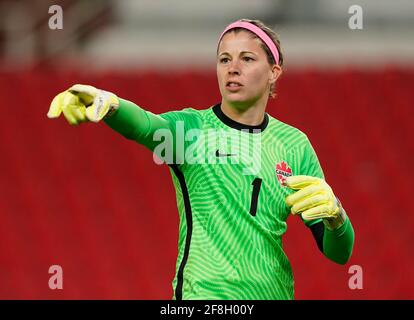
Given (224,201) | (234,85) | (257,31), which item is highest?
(257,31)

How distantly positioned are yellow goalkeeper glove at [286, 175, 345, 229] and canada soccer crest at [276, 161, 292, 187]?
0.10m

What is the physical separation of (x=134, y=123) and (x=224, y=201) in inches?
13.6

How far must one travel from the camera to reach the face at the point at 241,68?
2795 millimetres

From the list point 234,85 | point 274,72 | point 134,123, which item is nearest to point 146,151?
point 274,72

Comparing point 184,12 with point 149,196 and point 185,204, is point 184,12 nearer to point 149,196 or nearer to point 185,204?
point 149,196

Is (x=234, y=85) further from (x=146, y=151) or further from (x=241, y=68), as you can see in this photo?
(x=146, y=151)

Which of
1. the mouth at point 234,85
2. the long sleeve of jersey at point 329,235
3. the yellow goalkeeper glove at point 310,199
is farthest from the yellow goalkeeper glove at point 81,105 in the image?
the long sleeve of jersey at point 329,235

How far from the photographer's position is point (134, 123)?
2605 millimetres

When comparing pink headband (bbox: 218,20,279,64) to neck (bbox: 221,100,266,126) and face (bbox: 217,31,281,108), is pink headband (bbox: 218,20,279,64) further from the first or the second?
neck (bbox: 221,100,266,126)

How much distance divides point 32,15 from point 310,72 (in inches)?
77.9

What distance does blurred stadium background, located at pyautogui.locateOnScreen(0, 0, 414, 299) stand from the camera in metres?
6.09

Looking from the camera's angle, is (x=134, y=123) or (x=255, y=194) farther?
(x=255, y=194)

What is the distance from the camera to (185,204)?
2773 millimetres

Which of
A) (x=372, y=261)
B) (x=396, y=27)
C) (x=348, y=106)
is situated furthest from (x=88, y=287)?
(x=396, y=27)
